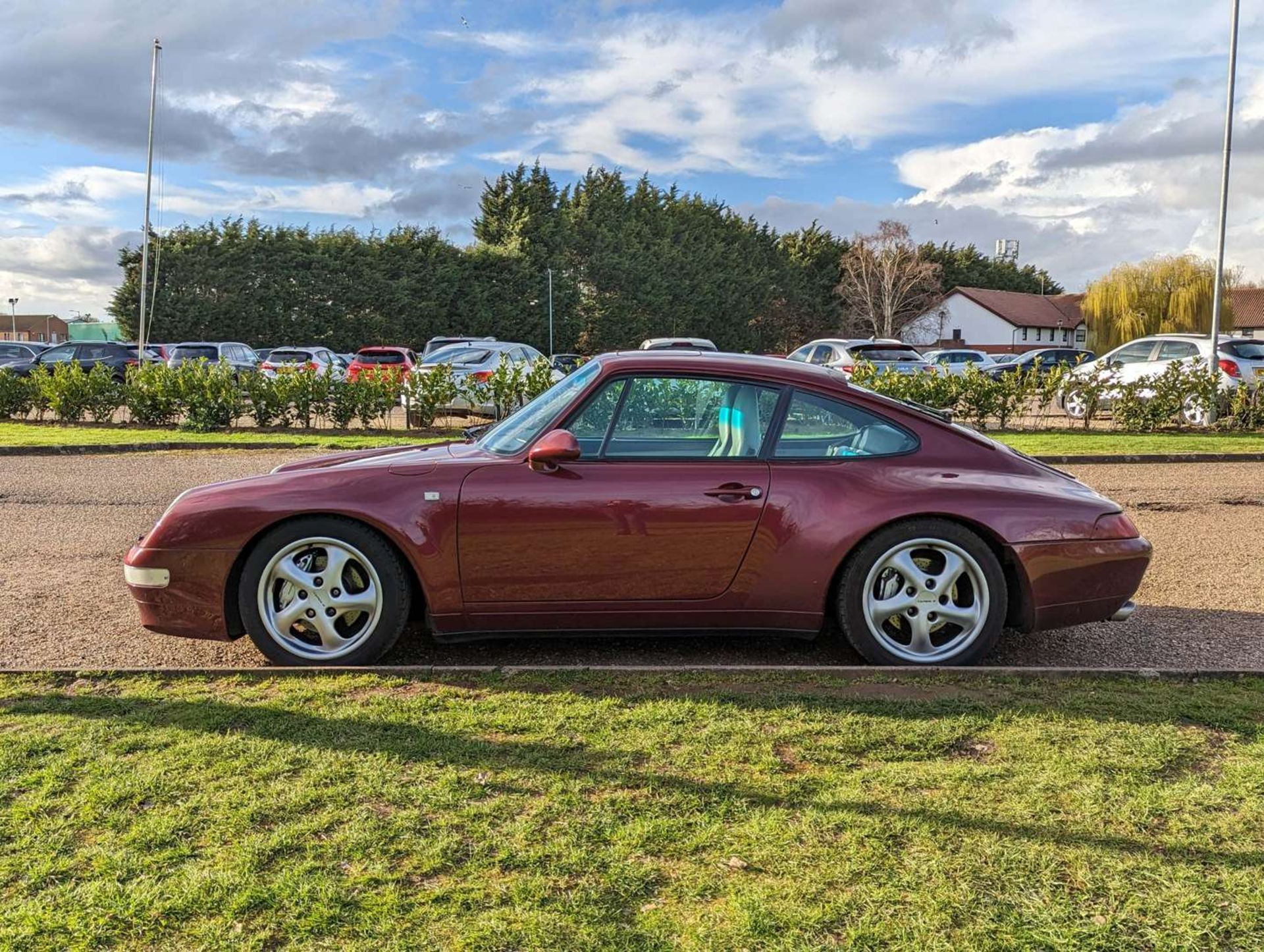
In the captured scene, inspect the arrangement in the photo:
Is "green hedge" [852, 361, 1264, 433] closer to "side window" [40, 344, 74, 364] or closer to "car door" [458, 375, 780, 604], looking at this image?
"car door" [458, 375, 780, 604]

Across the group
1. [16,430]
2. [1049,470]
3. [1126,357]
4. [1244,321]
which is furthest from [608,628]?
[1244,321]

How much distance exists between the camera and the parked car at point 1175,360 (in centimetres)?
1764

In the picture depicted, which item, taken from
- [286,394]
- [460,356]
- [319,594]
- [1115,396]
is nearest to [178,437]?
[286,394]

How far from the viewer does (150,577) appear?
459cm

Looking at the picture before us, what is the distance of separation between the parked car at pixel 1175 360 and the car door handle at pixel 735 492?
49.7 feet

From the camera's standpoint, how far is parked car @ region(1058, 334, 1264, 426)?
1764 cm

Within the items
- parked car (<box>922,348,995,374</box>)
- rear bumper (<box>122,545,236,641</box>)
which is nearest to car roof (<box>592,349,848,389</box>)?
rear bumper (<box>122,545,236,641</box>)

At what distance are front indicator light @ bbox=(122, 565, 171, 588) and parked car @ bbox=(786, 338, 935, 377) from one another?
1632 centimetres

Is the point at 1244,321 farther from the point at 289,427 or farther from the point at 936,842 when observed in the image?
the point at 936,842

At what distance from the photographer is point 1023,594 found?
4613 millimetres

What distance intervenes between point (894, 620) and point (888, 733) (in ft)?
3.11

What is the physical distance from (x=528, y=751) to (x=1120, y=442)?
14231 millimetres

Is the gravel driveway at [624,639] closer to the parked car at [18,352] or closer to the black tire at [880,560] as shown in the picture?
the black tire at [880,560]

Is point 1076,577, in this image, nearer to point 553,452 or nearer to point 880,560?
point 880,560
